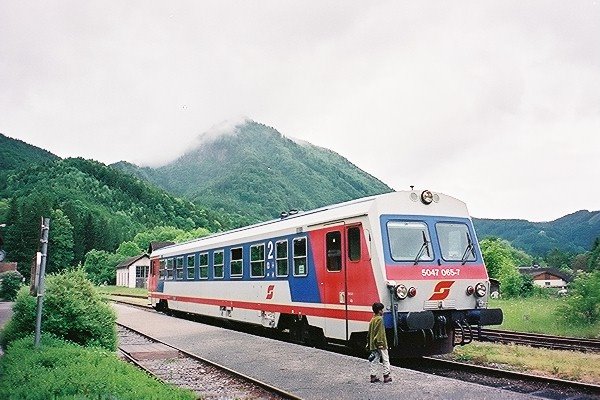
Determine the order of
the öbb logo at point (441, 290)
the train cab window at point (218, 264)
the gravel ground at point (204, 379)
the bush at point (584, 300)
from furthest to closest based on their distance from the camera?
the train cab window at point (218, 264)
the bush at point (584, 300)
the öbb logo at point (441, 290)
the gravel ground at point (204, 379)

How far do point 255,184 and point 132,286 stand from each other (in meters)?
87.3

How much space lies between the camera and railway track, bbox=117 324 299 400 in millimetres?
9188

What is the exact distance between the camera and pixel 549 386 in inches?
365

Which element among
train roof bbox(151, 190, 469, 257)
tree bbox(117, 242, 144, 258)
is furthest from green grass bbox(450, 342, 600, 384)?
tree bbox(117, 242, 144, 258)

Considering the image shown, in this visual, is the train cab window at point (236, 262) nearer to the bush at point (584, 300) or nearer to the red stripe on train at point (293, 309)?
the red stripe on train at point (293, 309)

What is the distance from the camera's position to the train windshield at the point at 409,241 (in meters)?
11.6

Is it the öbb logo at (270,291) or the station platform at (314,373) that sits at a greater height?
the öbb logo at (270,291)

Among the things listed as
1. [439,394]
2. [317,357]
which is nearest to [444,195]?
[317,357]

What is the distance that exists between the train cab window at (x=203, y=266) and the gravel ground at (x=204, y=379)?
7836 millimetres

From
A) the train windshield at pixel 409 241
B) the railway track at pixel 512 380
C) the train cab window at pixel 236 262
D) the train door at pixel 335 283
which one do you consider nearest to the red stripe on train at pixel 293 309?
the train door at pixel 335 283

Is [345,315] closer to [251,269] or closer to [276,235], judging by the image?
[276,235]

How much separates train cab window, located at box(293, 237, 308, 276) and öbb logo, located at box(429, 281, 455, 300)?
338 centimetres

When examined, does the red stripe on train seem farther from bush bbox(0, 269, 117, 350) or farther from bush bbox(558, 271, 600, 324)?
bush bbox(558, 271, 600, 324)

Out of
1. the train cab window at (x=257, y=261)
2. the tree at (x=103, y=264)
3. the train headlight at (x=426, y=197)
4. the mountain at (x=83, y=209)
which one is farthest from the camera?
the tree at (x=103, y=264)
